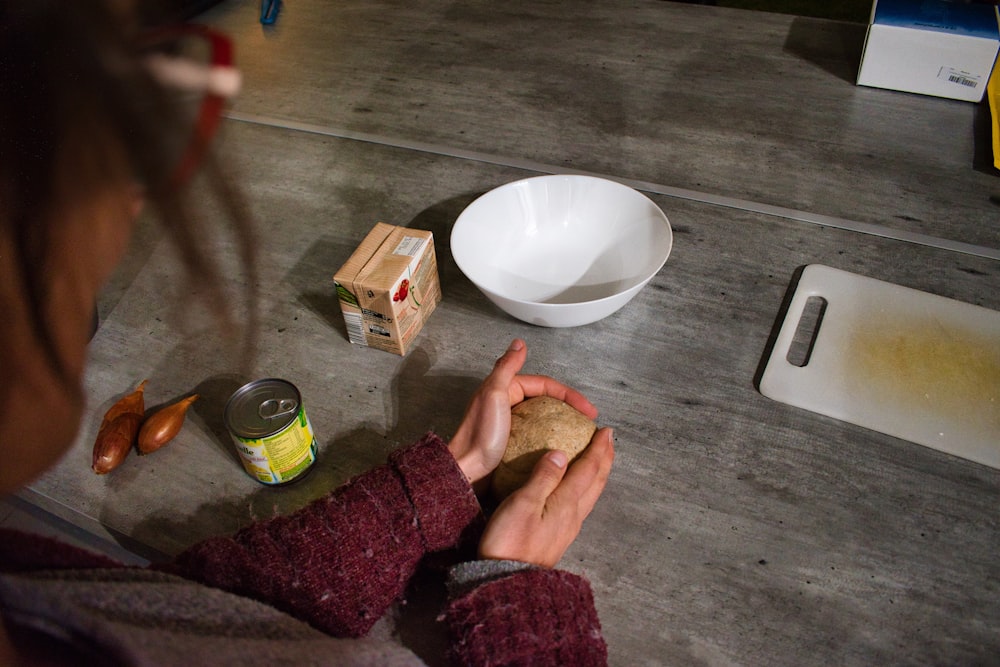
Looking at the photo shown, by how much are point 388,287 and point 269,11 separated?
1.05 meters

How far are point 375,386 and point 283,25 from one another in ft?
3.93

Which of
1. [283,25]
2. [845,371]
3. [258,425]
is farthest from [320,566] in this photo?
[283,25]

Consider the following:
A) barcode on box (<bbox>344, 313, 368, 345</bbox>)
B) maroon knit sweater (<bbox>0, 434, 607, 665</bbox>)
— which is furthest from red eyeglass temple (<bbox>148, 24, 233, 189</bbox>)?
barcode on box (<bbox>344, 313, 368, 345</bbox>)

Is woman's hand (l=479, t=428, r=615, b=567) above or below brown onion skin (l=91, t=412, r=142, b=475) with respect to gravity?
above

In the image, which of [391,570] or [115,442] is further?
[115,442]

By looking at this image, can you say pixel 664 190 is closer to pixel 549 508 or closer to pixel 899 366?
pixel 899 366

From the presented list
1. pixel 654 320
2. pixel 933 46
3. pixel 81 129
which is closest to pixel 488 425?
pixel 654 320

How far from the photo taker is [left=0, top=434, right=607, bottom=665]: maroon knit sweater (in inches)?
22.8

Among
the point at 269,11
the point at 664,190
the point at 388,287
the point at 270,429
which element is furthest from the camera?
the point at 269,11

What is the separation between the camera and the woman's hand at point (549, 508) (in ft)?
2.14

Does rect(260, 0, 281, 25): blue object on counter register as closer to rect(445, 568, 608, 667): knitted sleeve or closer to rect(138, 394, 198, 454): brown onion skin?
rect(138, 394, 198, 454): brown onion skin

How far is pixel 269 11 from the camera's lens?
1.53 metres

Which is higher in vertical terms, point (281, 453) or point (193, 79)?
point (193, 79)

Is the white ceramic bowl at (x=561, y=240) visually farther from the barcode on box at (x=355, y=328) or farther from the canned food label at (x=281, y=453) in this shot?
the canned food label at (x=281, y=453)
